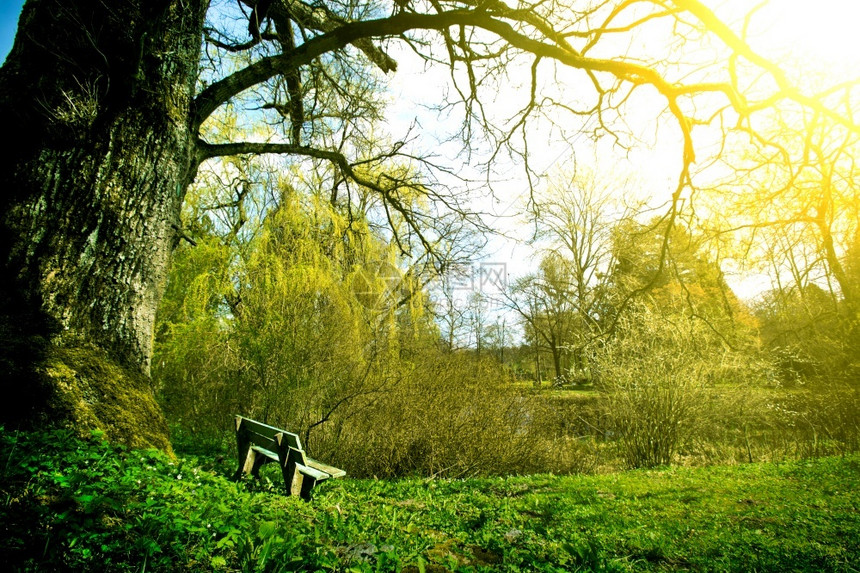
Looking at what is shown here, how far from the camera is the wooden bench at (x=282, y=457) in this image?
13.6 feet

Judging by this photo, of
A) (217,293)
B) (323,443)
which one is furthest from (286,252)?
(323,443)

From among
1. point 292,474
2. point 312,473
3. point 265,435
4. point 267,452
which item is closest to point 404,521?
point 312,473

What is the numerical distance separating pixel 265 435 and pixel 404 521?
76.4 inches

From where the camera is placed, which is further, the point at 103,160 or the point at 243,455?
the point at 243,455

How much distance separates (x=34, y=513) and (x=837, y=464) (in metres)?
10.6

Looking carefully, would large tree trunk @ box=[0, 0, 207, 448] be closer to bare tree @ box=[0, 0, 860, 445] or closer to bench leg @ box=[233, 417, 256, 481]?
bare tree @ box=[0, 0, 860, 445]

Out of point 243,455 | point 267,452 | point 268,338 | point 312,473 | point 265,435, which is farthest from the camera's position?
point 268,338

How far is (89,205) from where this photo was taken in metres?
3.00

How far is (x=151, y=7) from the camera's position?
3354mm

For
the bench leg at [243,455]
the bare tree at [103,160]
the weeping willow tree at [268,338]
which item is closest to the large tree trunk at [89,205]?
the bare tree at [103,160]

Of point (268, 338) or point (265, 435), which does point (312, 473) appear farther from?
point (268, 338)

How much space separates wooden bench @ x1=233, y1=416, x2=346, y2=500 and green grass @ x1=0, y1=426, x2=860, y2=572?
0.26 m

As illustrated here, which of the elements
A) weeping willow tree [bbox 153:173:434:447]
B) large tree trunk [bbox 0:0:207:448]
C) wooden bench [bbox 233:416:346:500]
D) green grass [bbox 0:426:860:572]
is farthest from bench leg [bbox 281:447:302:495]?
weeping willow tree [bbox 153:173:434:447]

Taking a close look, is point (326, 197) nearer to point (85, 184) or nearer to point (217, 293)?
point (217, 293)
